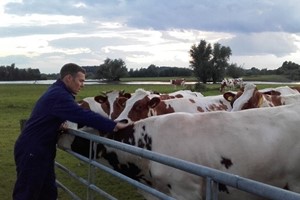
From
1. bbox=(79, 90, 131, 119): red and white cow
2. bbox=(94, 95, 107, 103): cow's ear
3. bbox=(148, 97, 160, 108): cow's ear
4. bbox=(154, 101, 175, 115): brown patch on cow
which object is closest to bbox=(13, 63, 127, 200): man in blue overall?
bbox=(148, 97, 160, 108): cow's ear

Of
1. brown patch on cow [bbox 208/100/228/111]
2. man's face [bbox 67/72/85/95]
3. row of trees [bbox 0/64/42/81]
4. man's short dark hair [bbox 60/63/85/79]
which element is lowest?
row of trees [bbox 0/64/42/81]

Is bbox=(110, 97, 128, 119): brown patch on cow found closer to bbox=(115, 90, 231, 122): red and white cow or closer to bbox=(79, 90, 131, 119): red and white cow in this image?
bbox=(79, 90, 131, 119): red and white cow

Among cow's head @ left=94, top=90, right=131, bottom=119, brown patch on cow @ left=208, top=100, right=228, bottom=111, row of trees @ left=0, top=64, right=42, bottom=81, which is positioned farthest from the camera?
row of trees @ left=0, top=64, right=42, bottom=81

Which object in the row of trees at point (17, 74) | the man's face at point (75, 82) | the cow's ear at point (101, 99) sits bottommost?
the row of trees at point (17, 74)

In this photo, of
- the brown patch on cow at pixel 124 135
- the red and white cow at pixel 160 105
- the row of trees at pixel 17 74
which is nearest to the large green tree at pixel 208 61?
the row of trees at pixel 17 74

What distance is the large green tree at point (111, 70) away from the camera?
89.6 metres

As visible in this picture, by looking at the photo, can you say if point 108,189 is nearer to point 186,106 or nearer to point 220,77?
point 186,106

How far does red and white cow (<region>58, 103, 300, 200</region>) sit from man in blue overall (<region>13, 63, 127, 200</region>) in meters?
0.80

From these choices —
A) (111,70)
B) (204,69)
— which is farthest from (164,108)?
(111,70)

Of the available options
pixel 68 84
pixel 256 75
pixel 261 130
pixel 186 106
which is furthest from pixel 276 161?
pixel 256 75

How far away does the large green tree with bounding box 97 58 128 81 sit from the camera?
294 ft

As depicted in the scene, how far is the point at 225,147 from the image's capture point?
Result: 501 centimetres

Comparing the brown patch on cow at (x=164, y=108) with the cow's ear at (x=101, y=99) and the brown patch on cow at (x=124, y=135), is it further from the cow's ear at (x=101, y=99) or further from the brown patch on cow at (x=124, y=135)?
the brown patch on cow at (x=124, y=135)

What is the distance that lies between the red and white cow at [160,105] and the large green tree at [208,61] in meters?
66.2
